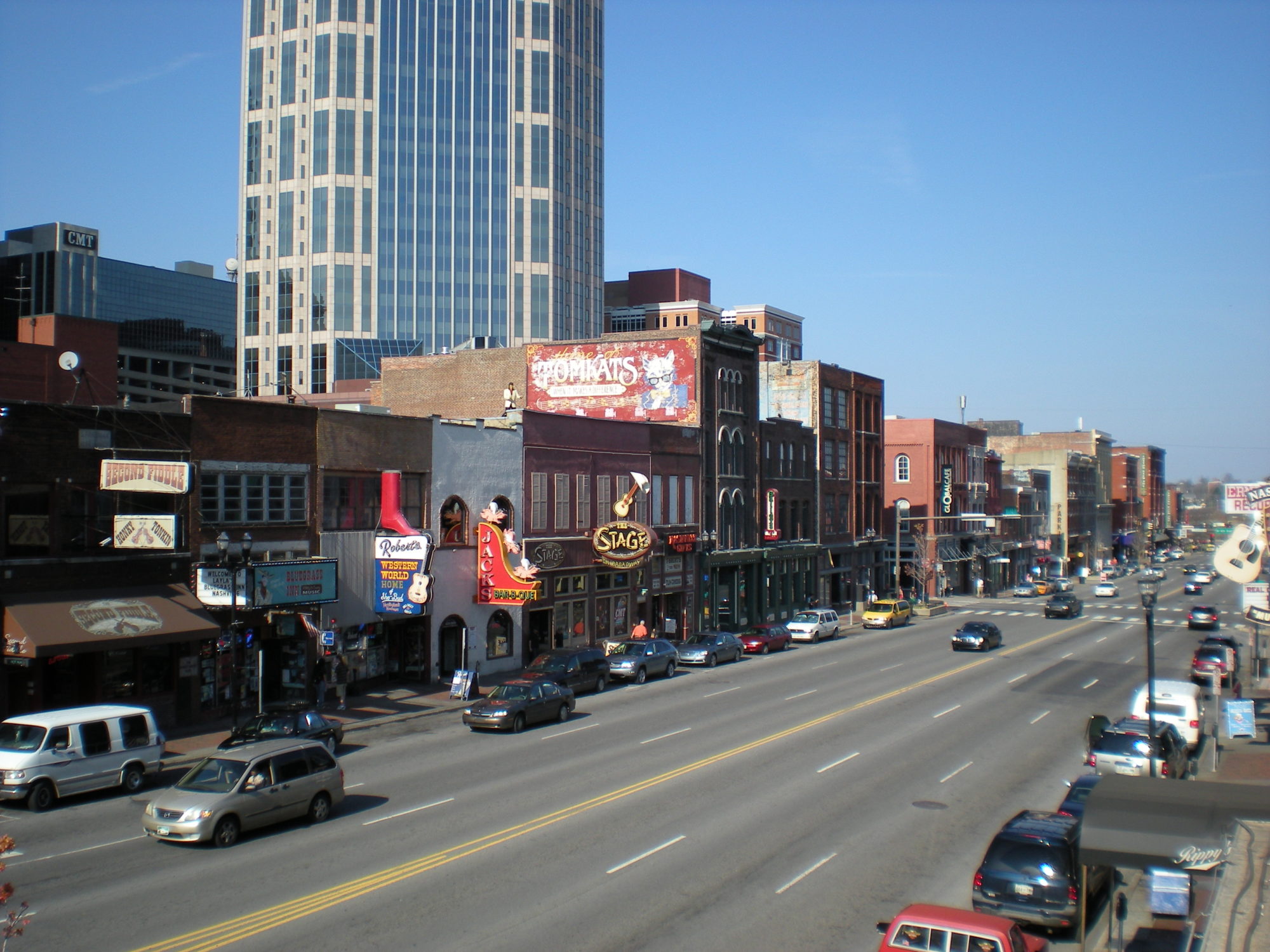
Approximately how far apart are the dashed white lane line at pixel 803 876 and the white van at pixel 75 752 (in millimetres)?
15079

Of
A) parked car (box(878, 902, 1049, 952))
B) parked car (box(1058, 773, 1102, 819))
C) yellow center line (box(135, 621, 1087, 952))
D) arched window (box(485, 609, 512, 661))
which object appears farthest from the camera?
arched window (box(485, 609, 512, 661))

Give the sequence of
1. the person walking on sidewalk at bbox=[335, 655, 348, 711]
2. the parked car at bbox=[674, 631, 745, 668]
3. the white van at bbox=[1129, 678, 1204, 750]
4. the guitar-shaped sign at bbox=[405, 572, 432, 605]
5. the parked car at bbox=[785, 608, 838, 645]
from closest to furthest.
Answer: the white van at bbox=[1129, 678, 1204, 750]
the person walking on sidewalk at bbox=[335, 655, 348, 711]
the guitar-shaped sign at bbox=[405, 572, 432, 605]
the parked car at bbox=[674, 631, 745, 668]
the parked car at bbox=[785, 608, 838, 645]

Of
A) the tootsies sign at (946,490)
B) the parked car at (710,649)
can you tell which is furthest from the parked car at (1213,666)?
the tootsies sign at (946,490)

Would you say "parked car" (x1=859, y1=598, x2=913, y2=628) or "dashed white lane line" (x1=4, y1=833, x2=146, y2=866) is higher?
"dashed white lane line" (x1=4, y1=833, x2=146, y2=866)

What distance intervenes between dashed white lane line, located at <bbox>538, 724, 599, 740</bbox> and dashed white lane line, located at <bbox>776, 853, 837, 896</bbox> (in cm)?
1287

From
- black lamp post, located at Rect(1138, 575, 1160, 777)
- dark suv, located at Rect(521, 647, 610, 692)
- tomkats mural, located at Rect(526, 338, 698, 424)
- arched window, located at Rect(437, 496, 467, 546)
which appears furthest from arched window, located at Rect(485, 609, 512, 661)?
black lamp post, located at Rect(1138, 575, 1160, 777)

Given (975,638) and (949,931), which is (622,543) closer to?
(975,638)

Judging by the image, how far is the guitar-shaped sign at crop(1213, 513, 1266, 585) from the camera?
90.1 ft

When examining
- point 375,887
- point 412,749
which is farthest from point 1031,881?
point 412,749

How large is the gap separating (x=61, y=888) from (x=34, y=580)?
14507 mm

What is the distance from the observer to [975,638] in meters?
53.2

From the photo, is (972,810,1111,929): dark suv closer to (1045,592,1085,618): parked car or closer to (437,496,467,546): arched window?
(437,496,467,546): arched window

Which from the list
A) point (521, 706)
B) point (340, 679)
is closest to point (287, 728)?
point (521, 706)

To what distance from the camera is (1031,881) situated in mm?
16359
